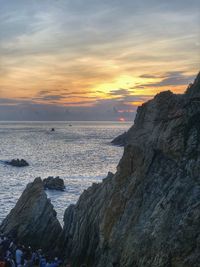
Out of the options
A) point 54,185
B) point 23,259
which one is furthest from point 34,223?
point 54,185

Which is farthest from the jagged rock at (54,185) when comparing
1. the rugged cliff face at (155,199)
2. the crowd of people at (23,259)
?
the rugged cliff face at (155,199)

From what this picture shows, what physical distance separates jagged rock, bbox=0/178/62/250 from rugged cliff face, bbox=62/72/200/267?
6.80 metres

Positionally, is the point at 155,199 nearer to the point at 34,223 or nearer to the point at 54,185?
the point at 34,223

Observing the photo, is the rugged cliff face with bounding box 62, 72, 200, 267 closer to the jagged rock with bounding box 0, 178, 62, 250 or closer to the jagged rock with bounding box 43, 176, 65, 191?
the jagged rock with bounding box 0, 178, 62, 250

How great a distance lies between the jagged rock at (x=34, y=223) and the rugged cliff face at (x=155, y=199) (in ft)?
22.3

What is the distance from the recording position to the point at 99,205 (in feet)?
119

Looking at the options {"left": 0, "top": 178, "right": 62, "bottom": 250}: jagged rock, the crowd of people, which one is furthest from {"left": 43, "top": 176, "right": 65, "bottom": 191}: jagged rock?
the crowd of people

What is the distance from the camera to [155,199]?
2547cm

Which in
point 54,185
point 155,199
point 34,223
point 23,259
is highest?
point 155,199

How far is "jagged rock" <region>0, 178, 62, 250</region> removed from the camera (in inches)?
1697

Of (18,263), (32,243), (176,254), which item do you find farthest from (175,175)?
(32,243)

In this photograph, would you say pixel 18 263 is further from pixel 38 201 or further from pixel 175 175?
pixel 175 175

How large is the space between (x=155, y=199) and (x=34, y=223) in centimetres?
2257

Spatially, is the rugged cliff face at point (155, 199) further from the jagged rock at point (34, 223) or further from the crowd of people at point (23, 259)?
the jagged rock at point (34, 223)
